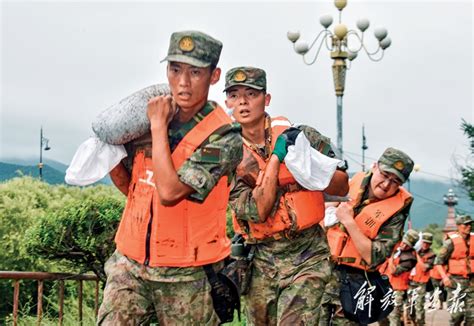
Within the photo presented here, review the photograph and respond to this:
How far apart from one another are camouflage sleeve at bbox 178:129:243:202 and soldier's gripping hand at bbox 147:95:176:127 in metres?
0.22

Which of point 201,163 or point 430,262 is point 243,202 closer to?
point 201,163

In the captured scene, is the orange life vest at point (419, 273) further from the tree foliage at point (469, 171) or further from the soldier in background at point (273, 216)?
the soldier in background at point (273, 216)

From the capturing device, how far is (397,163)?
7391mm

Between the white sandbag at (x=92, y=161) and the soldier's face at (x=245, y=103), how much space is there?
187 cm

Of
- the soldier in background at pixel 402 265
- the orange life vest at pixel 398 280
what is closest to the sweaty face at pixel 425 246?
the soldier in background at pixel 402 265

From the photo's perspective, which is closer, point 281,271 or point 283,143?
point 283,143

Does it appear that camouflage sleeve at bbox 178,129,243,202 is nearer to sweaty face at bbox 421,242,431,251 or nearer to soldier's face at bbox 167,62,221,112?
soldier's face at bbox 167,62,221,112

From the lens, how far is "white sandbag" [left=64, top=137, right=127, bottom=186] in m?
4.45

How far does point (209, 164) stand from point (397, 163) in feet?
11.2

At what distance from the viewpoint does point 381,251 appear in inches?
293

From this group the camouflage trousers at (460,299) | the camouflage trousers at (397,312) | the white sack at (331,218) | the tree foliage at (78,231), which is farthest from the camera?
the camouflage trousers at (397,312)

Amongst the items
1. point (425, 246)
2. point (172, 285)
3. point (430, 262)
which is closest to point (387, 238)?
point (172, 285)

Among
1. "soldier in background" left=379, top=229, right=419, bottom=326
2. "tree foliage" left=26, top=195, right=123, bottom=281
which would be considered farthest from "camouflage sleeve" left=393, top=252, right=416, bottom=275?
"tree foliage" left=26, top=195, right=123, bottom=281

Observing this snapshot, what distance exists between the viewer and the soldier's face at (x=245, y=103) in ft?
20.6
